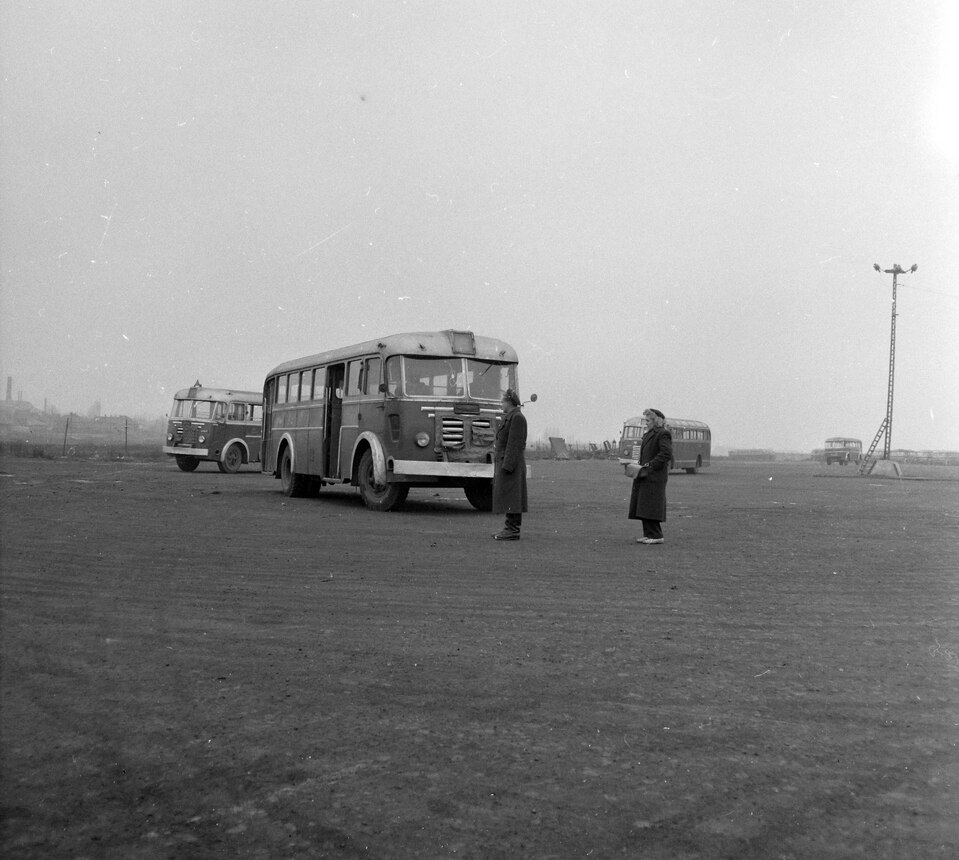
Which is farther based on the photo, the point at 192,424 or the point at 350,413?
the point at 192,424

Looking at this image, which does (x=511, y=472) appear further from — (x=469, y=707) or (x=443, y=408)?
(x=469, y=707)

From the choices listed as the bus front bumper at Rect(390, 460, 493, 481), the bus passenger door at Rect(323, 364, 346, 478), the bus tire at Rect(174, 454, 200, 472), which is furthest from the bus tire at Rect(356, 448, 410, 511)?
the bus tire at Rect(174, 454, 200, 472)

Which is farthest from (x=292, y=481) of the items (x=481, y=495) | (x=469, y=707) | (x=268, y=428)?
(x=469, y=707)

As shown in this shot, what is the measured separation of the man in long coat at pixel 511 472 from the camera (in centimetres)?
1200

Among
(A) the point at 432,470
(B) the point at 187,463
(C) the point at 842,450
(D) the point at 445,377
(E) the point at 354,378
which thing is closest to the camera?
(A) the point at 432,470

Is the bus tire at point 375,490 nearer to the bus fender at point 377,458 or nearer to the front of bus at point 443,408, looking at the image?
the bus fender at point 377,458

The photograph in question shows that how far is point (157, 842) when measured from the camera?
9.37ft

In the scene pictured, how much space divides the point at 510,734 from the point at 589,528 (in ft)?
34.7

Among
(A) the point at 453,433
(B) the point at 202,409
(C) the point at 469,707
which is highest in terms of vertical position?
(B) the point at 202,409

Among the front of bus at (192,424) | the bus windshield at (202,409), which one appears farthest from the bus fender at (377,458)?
the bus windshield at (202,409)

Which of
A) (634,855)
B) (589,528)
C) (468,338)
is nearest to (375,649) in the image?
(634,855)

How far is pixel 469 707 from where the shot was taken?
14.3 feet

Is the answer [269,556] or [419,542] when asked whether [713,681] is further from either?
[419,542]

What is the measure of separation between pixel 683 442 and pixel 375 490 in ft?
107
